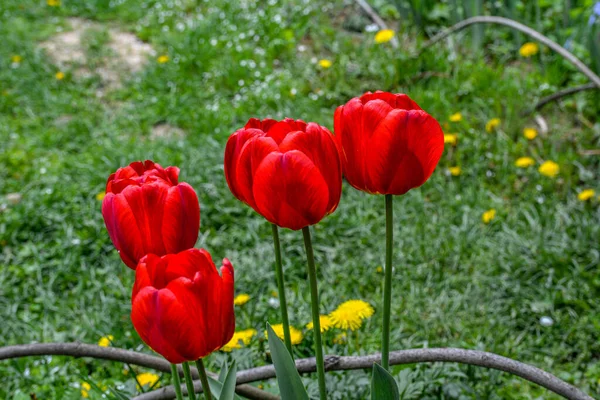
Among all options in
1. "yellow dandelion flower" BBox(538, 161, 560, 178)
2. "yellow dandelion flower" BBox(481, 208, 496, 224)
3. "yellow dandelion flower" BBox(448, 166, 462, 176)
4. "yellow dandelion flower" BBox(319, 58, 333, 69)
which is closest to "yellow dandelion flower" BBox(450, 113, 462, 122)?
"yellow dandelion flower" BBox(448, 166, 462, 176)

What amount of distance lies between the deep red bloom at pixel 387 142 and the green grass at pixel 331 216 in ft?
2.49

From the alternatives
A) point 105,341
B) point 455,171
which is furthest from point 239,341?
point 455,171

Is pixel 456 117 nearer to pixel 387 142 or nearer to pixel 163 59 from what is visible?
pixel 163 59

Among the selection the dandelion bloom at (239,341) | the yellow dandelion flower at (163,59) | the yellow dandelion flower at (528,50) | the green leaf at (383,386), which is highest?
the green leaf at (383,386)

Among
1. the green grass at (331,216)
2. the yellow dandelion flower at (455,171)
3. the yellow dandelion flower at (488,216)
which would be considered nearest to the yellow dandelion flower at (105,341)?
the green grass at (331,216)

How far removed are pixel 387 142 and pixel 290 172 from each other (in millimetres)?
145

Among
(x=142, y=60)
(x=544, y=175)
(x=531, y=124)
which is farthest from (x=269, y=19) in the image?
(x=544, y=175)

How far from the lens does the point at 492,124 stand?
3.21 meters

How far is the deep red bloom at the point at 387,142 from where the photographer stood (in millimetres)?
909

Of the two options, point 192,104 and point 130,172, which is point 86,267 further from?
point 130,172

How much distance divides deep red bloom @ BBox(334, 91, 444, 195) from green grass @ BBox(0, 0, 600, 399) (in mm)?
760

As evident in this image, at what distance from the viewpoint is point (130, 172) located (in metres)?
0.99

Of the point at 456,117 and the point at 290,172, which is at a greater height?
the point at 290,172

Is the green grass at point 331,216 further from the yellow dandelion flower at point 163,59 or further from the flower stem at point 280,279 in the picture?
the flower stem at point 280,279
